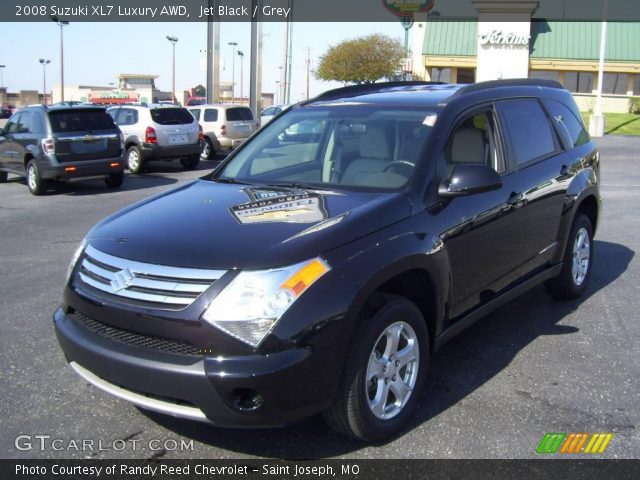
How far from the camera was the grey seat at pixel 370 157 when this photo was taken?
13.5 ft

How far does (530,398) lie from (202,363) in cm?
212

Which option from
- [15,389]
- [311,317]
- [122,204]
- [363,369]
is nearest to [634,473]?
[363,369]

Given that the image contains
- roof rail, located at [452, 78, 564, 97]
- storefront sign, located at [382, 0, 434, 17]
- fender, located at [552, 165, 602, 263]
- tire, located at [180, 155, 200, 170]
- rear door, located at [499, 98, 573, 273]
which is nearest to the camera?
roof rail, located at [452, 78, 564, 97]

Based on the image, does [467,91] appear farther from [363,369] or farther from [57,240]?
[57,240]

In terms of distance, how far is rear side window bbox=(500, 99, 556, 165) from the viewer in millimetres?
4789

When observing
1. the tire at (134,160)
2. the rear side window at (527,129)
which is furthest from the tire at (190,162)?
the rear side window at (527,129)

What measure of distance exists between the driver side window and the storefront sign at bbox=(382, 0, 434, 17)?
153 ft

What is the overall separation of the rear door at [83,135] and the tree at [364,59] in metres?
34.3

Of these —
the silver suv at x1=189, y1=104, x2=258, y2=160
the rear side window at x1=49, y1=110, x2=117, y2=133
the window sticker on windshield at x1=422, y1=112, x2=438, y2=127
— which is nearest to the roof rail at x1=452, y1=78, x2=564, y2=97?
the window sticker on windshield at x1=422, y1=112, x2=438, y2=127

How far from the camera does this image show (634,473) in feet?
10.4

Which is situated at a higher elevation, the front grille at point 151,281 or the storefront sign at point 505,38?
the storefront sign at point 505,38

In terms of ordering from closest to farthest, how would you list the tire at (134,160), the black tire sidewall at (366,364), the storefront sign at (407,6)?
1. the black tire sidewall at (366,364)
2. the tire at (134,160)
3. the storefront sign at (407,6)

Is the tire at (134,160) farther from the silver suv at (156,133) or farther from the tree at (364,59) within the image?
the tree at (364,59)

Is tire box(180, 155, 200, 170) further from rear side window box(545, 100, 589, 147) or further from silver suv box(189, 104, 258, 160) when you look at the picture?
rear side window box(545, 100, 589, 147)
